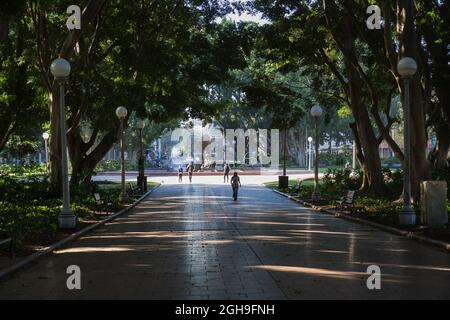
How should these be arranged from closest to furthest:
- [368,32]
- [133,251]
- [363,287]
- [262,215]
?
[363,287] → [133,251] → [262,215] → [368,32]

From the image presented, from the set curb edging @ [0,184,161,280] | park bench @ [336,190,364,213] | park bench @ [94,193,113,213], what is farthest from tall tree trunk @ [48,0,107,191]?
park bench @ [336,190,364,213]

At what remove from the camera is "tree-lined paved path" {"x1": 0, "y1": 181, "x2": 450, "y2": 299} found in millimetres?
7824

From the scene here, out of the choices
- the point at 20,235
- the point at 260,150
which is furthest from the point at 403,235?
the point at 260,150

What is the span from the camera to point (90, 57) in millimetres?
24781

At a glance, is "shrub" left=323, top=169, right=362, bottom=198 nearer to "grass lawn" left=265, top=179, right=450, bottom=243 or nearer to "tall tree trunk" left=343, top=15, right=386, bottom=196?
"grass lawn" left=265, top=179, right=450, bottom=243

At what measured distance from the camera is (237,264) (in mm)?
9859

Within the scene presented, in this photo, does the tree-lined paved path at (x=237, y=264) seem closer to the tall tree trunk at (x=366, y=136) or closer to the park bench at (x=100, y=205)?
the park bench at (x=100, y=205)

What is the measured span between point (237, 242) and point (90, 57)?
48.6 feet

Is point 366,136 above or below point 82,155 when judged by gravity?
above

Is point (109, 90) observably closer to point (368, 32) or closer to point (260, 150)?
point (368, 32)

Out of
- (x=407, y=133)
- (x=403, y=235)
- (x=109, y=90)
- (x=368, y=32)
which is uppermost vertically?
(x=368, y=32)

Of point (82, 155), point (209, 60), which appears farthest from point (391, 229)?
point (82, 155)

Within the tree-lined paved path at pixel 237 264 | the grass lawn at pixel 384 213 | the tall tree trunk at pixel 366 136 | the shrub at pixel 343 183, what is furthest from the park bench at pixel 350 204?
the shrub at pixel 343 183

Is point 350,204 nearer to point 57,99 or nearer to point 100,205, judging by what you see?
point 100,205
